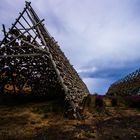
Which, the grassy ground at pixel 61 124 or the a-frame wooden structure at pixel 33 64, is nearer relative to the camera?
the grassy ground at pixel 61 124

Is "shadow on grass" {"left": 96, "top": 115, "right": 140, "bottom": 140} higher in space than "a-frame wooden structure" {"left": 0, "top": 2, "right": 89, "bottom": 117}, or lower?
lower

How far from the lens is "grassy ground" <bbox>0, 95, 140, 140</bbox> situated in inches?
376

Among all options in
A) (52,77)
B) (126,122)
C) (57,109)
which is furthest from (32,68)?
(126,122)

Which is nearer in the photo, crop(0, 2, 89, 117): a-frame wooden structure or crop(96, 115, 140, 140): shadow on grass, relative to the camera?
crop(96, 115, 140, 140): shadow on grass

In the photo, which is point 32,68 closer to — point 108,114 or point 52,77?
point 52,77

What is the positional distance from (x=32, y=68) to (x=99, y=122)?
17.3ft

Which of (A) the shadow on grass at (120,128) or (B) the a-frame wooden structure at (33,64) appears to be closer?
(A) the shadow on grass at (120,128)

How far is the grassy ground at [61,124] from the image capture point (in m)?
9.55

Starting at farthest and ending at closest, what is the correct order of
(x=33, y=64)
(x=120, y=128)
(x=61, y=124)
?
(x=33, y=64)
(x=61, y=124)
(x=120, y=128)

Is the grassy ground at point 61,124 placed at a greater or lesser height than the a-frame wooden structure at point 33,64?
lesser

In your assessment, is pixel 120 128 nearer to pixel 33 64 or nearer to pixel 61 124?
pixel 61 124

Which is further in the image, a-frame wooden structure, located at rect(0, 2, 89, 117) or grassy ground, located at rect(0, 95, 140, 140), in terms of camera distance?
a-frame wooden structure, located at rect(0, 2, 89, 117)

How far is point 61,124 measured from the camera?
11.0m

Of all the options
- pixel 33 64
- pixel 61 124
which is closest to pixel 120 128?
pixel 61 124
